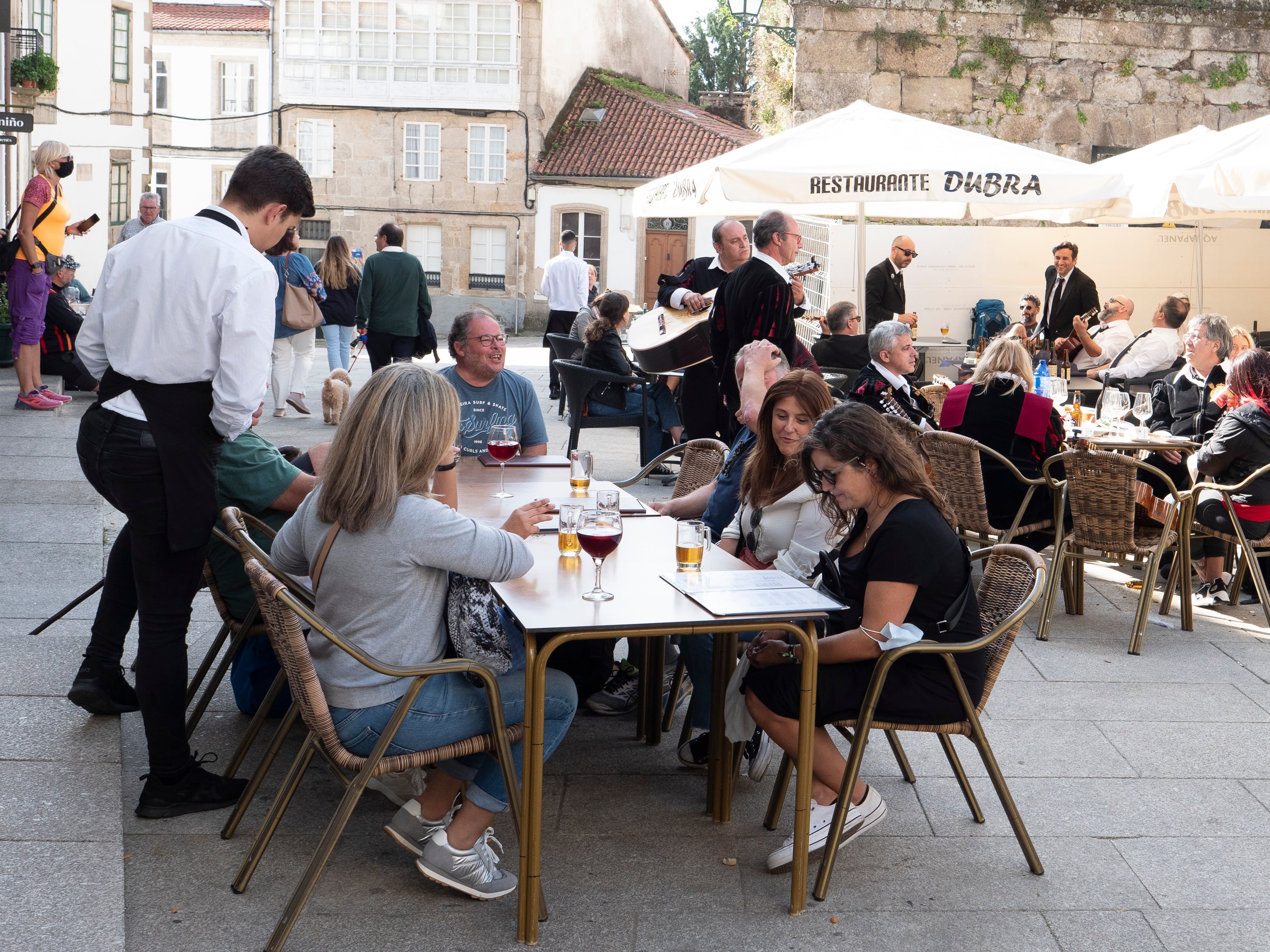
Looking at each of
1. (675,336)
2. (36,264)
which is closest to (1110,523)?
(675,336)

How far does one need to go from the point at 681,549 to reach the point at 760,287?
3319 millimetres

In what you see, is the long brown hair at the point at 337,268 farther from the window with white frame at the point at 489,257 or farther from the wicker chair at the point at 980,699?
the window with white frame at the point at 489,257

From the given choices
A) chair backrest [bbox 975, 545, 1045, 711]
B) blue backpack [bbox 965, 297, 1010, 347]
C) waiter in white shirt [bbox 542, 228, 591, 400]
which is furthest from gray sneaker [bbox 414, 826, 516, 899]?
waiter in white shirt [bbox 542, 228, 591, 400]

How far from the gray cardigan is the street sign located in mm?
8716

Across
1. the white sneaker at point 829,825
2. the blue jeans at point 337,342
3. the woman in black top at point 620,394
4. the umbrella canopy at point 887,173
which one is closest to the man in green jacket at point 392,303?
the blue jeans at point 337,342

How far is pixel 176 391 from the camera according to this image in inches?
134

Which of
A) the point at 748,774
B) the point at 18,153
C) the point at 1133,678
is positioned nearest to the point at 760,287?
the point at 1133,678

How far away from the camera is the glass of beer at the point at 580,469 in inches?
163

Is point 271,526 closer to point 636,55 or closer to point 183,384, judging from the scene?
point 183,384

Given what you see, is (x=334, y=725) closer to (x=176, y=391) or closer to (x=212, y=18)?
(x=176, y=391)

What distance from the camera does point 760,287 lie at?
6512 millimetres

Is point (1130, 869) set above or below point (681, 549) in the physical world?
below

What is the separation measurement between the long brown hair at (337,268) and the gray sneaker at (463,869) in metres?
9.18

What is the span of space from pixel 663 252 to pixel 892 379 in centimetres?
2599
